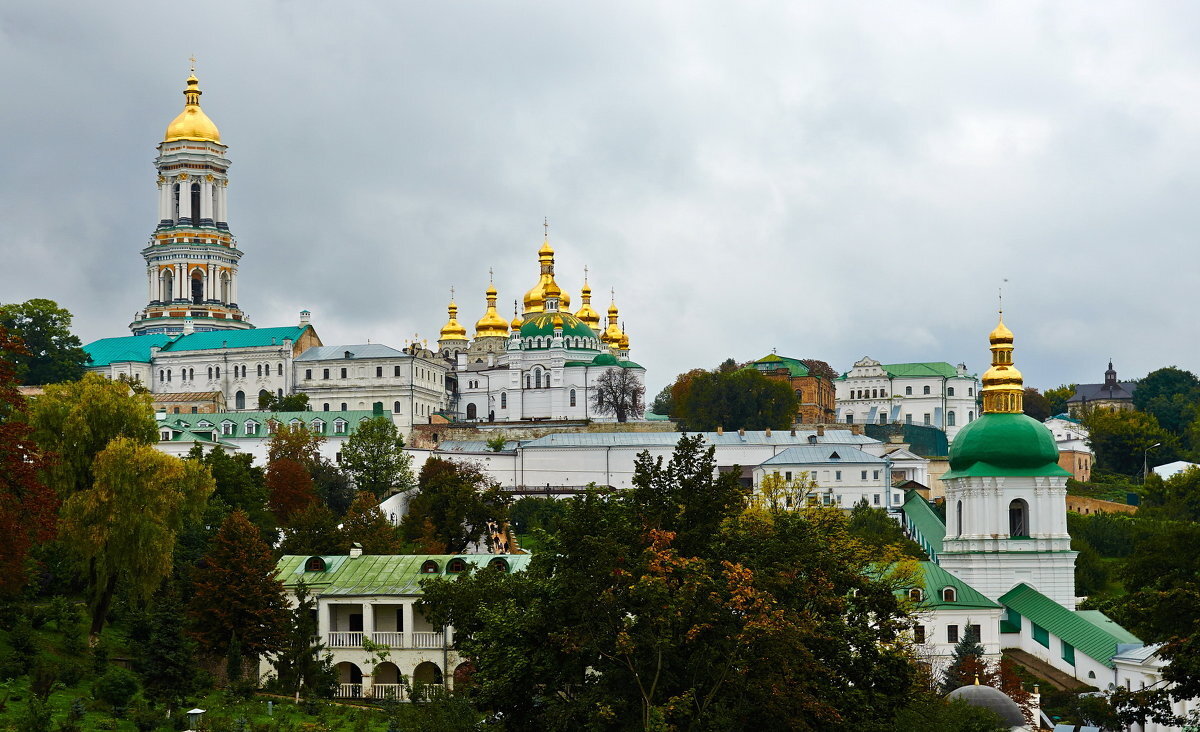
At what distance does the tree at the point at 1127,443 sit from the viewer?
11438 cm

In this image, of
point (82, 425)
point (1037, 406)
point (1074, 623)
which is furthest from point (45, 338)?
point (1037, 406)

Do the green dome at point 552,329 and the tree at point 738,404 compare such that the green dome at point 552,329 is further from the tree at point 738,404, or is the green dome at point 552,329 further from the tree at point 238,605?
the tree at point 238,605

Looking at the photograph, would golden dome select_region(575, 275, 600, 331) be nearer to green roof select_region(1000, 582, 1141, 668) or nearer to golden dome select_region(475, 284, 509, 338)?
golden dome select_region(475, 284, 509, 338)

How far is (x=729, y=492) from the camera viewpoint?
1249 inches

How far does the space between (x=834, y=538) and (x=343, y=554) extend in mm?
23247

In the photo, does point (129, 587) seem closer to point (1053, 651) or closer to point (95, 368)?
point (1053, 651)

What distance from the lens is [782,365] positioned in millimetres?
125188

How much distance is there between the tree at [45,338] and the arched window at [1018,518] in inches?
2310

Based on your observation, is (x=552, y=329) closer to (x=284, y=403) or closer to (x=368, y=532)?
(x=284, y=403)

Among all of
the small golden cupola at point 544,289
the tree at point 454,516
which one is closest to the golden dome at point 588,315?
the small golden cupola at point 544,289

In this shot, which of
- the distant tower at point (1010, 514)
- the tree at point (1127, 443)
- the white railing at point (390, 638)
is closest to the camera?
the white railing at point (390, 638)

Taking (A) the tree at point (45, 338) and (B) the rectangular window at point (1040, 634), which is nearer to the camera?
(B) the rectangular window at point (1040, 634)

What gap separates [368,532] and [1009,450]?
21012 mm

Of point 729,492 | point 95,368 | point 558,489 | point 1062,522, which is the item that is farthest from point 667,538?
point 95,368
